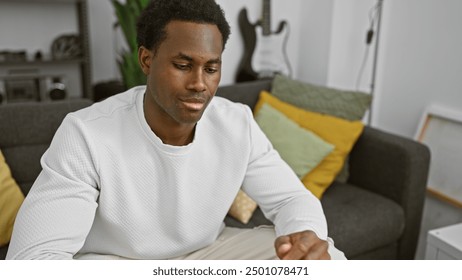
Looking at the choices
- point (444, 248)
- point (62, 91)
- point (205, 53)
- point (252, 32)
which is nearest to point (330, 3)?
point (252, 32)

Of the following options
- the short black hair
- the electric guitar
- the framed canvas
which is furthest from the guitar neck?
the short black hair

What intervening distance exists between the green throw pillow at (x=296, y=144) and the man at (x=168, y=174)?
1.73 ft

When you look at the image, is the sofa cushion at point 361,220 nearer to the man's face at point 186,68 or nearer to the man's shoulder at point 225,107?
the man's shoulder at point 225,107

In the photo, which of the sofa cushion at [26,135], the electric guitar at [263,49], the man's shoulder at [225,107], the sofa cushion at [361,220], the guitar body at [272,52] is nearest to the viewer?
the man's shoulder at [225,107]

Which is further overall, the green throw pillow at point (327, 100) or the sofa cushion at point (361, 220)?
the green throw pillow at point (327, 100)

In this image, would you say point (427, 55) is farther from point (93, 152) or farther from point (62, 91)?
point (62, 91)

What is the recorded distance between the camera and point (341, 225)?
1.46 metres

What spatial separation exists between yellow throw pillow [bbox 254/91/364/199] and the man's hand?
77 centimetres

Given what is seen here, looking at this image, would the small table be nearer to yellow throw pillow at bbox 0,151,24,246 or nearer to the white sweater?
the white sweater

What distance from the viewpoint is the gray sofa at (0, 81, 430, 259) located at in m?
1.38

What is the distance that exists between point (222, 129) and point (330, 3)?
150 cm

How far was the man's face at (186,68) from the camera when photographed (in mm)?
828

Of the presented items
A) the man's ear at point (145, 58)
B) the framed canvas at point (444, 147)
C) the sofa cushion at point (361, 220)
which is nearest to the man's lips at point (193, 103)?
the man's ear at point (145, 58)

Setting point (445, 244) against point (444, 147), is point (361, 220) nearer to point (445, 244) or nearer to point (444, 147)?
point (445, 244)
